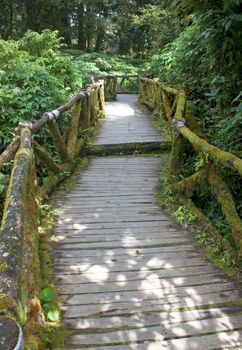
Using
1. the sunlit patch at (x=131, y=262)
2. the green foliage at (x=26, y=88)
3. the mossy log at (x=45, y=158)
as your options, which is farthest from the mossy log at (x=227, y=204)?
the green foliage at (x=26, y=88)

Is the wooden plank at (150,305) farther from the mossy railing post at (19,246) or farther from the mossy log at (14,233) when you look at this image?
the mossy log at (14,233)

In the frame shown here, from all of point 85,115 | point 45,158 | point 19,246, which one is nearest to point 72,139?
point 45,158

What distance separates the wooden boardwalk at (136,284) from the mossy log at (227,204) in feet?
1.39

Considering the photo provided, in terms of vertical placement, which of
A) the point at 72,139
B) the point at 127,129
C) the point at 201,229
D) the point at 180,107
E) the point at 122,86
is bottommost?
the point at 122,86

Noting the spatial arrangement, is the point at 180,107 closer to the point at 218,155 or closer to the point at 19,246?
the point at 218,155

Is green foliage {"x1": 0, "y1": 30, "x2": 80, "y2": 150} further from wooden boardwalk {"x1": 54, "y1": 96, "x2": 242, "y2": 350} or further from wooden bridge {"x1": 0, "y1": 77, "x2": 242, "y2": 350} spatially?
wooden boardwalk {"x1": 54, "y1": 96, "x2": 242, "y2": 350}

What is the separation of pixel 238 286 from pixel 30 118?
557 centimetres

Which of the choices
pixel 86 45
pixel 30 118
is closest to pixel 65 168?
pixel 30 118

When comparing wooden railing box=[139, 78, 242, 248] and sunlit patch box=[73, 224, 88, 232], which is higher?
wooden railing box=[139, 78, 242, 248]

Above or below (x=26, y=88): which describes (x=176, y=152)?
below

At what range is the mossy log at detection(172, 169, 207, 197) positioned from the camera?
4.61 m

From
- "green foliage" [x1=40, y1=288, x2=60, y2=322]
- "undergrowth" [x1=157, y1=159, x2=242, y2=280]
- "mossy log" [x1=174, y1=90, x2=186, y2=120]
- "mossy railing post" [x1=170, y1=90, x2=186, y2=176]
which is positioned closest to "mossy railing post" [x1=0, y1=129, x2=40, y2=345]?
"green foliage" [x1=40, y1=288, x2=60, y2=322]

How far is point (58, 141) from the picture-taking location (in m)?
6.38

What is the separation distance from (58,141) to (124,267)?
3269 millimetres
